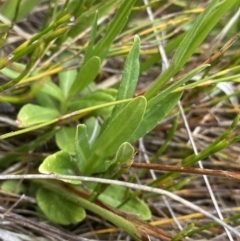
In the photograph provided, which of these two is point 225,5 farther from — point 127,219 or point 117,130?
point 127,219

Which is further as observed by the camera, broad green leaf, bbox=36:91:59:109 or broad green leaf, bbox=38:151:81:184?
broad green leaf, bbox=36:91:59:109

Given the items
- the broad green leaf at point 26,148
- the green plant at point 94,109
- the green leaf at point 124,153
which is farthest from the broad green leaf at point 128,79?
the broad green leaf at point 26,148

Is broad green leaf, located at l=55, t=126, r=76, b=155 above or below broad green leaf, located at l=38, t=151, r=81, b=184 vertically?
above

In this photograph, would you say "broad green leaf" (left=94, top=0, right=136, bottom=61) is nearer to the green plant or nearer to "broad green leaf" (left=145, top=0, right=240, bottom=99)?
the green plant

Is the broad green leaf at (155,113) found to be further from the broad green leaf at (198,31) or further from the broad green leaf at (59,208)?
the broad green leaf at (59,208)

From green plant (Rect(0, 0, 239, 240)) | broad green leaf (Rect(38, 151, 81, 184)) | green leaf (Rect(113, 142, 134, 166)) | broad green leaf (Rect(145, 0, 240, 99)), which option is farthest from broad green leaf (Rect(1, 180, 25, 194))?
broad green leaf (Rect(145, 0, 240, 99))

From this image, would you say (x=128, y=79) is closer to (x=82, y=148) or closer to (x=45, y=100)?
(x=82, y=148)

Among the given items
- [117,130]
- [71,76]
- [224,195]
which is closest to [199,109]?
[224,195]
